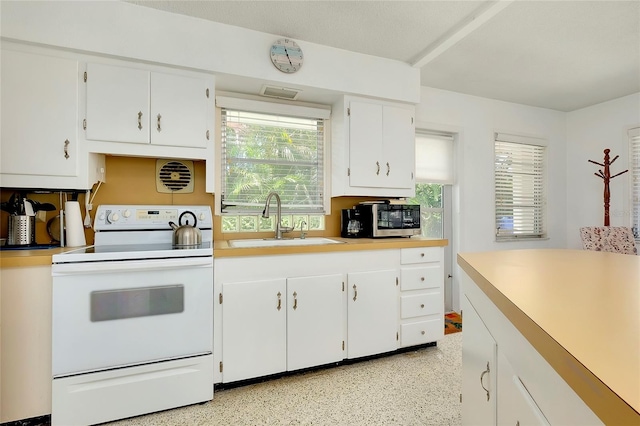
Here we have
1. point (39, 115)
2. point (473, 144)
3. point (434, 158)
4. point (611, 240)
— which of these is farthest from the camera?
point (473, 144)

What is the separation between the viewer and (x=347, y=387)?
2057 mm

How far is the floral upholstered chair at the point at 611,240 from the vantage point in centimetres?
316

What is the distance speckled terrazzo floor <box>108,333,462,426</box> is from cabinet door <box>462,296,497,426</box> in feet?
2.11

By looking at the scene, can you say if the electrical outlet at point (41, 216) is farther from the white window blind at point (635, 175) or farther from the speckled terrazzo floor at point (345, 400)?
the white window blind at point (635, 175)

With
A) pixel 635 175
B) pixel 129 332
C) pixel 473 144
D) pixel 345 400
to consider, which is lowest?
pixel 345 400

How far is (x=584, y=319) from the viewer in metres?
0.61

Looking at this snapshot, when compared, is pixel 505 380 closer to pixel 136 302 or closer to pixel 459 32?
pixel 136 302

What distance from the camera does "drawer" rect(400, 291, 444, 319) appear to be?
8.22 ft

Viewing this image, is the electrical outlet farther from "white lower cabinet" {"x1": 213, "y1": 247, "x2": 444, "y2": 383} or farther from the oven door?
"white lower cabinet" {"x1": 213, "y1": 247, "x2": 444, "y2": 383}

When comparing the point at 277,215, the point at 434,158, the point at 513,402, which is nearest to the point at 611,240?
the point at 434,158

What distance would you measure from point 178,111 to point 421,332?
8.44 ft

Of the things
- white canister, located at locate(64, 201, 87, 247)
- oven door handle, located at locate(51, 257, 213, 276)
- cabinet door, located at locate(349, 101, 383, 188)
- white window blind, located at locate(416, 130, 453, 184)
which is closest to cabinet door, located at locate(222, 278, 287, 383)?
oven door handle, located at locate(51, 257, 213, 276)

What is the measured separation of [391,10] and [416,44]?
0.52 meters

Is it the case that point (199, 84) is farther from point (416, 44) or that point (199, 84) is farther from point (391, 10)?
point (416, 44)
